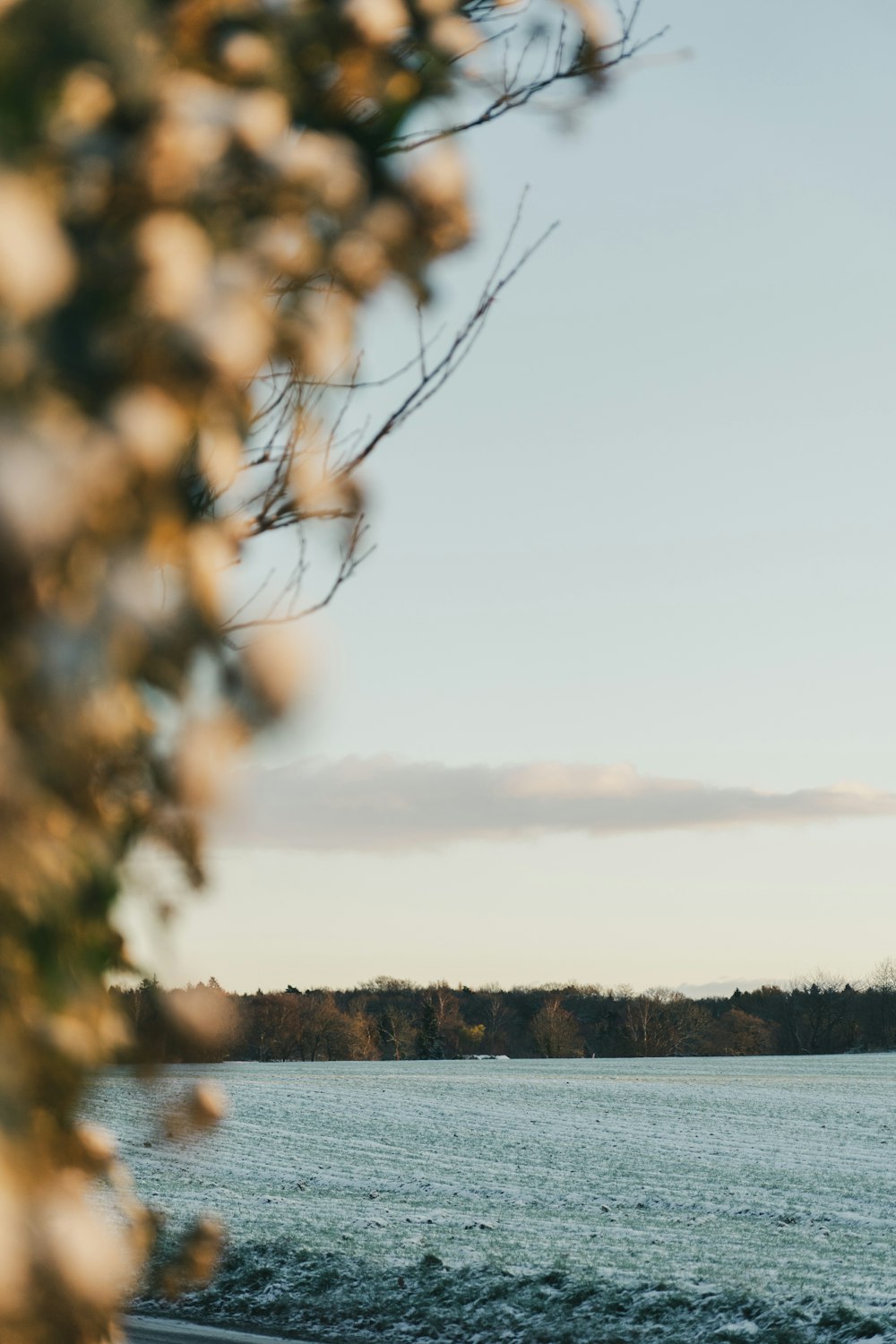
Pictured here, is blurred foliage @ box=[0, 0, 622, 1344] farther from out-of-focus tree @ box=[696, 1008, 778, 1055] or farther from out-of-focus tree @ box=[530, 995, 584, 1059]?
out-of-focus tree @ box=[696, 1008, 778, 1055]

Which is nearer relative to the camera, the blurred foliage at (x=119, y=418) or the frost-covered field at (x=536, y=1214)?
the blurred foliage at (x=119, y=418)

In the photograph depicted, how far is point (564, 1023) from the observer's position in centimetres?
11569

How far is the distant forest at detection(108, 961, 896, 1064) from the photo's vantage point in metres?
107

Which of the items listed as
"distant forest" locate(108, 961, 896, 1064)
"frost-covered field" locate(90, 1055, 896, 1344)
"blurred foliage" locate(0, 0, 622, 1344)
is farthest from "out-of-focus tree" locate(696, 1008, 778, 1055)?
"blurred foliage" locate(0, 0, 622, 1344)

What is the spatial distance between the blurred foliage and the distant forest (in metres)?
92.8

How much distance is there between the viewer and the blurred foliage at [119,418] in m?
1.14

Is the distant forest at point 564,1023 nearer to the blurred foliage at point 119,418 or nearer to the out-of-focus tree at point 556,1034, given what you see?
the out-of-focus tree at point 556,1034

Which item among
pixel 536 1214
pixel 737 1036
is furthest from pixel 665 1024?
pixel 536 1214

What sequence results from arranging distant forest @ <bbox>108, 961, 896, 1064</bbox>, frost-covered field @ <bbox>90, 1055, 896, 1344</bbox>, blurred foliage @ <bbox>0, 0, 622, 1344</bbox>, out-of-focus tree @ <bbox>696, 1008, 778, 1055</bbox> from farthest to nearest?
out-of-focus tree @ <bbox>696, 1008, 778, 1055</bbox> → distant forest @ <bbox>108, 961, 896, 1064</bbox> → frost-covered field @ <bbox>90, 1055, 896, 1344</bbox> → blurred foliage @ <bbox>0, 0, 622, 1344</bbox>

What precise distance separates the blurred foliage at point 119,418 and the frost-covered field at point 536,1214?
257mm

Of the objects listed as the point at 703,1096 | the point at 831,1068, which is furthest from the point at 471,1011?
the point at 703,1096

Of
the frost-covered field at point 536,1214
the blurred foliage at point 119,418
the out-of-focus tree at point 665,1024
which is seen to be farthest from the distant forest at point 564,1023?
the blurred foliage at point 119,418

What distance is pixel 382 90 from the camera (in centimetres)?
177

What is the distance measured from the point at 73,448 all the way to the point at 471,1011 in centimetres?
13770
